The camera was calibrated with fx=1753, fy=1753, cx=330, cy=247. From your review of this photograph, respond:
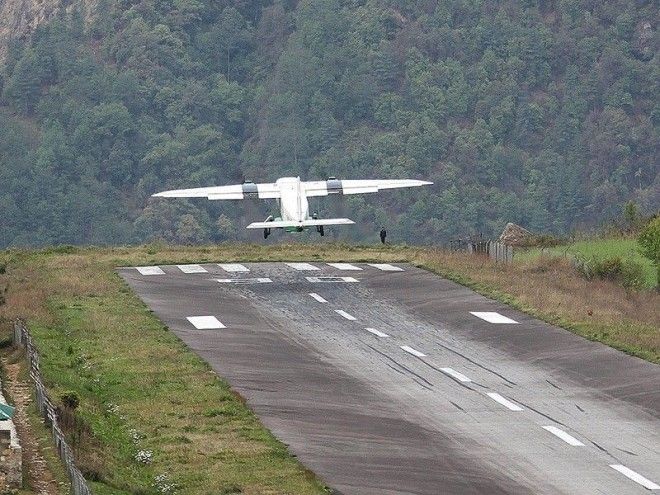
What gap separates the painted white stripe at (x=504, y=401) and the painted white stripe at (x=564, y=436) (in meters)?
2.01

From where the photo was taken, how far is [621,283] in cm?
5684

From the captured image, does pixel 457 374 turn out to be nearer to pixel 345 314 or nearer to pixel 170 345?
pixel 170 345

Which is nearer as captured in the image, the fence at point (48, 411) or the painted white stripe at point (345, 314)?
the fence at point (48, 411)

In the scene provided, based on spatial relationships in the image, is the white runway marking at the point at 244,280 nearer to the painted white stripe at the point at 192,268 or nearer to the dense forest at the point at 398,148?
the painted white stripe at the point at 192,268

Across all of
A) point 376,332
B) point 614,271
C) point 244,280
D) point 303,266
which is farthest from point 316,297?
point 614,271

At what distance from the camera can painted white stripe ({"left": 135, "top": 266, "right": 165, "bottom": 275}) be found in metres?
55.9

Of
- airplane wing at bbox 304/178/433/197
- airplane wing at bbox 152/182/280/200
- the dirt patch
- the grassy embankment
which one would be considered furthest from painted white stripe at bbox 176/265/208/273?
the dirt patch

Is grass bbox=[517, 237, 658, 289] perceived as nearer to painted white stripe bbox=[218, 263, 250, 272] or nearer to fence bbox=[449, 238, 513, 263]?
fence bbox=[449, 238, 513, 263]

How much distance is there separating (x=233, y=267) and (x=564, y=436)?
30289 millimetres

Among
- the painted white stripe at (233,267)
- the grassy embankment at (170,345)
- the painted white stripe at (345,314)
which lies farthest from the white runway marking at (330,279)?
the painted white stripe at (345,314)

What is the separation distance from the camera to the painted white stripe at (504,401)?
3183 centimetres

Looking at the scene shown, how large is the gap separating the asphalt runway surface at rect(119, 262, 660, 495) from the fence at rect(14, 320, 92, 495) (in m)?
3.64

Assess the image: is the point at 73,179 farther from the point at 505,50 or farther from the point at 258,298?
the point at 258,298

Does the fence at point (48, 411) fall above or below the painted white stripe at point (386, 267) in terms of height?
above
